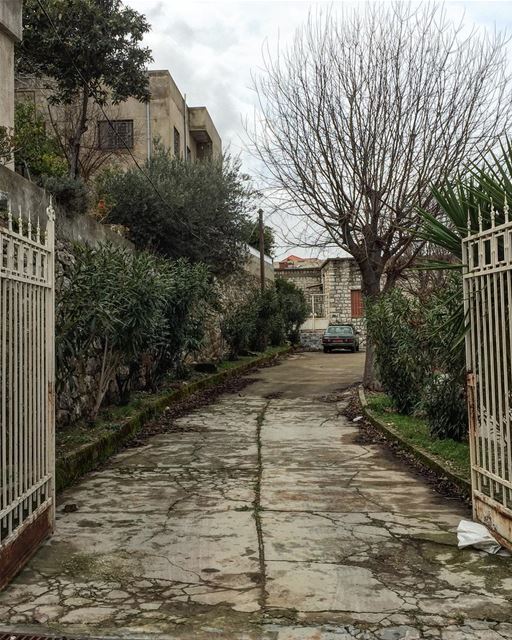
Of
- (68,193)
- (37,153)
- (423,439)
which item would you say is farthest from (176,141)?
(423,439)

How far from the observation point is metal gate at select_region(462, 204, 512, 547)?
160 inches

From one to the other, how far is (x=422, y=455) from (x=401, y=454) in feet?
2.05

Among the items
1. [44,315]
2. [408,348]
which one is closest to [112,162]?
[408,348]

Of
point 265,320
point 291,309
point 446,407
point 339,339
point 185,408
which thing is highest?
point 291,309

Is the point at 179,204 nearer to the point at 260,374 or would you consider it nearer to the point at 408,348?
the point at 260,374

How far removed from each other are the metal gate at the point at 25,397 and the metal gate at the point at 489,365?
10.4 ft

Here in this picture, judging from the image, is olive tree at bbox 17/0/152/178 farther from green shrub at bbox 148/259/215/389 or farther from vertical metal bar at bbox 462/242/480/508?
vertical metal bar at bbox 462/242/480/508

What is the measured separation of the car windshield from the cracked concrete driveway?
25117 mm

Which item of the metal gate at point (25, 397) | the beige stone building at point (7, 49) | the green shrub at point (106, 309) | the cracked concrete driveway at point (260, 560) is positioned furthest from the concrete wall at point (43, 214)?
the cracked concrete driveway at point (260, 560)

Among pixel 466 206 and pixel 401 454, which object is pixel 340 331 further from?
pixel 466 206

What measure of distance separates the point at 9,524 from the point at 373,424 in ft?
22.9

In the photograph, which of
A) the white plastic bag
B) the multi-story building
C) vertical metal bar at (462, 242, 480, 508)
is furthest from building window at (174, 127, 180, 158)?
the white plastic bag

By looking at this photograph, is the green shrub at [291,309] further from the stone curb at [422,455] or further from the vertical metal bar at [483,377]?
the vertical metal bar at [483,377]

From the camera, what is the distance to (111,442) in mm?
7727
